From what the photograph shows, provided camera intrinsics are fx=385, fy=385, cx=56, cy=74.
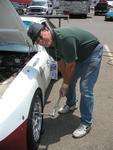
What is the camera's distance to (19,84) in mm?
4250

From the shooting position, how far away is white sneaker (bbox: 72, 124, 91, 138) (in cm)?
497

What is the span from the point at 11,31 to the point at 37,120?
1.26 m

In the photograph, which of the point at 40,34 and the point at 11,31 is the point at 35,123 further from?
the point at 11,31

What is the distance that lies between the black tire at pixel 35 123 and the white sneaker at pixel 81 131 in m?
0.48

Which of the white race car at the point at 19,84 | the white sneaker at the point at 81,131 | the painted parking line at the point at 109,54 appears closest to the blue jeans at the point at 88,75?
the white sneaker at the point at 81,131

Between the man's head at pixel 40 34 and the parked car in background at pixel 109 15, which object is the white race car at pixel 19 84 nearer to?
the man's head at pixel 40 34

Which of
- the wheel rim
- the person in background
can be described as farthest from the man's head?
the wheel rim

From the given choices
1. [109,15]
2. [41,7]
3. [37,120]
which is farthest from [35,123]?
[41,7]

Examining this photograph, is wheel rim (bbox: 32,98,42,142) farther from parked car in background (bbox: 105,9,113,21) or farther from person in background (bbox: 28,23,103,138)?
parked car in background (bbox: 105,9,113,21)

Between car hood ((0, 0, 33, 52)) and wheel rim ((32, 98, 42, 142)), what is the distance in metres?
0.97

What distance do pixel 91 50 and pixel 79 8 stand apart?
1023 inches

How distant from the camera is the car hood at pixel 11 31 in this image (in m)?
4.71

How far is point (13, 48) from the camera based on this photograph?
550 centimetres

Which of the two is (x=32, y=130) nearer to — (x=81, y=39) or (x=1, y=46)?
(x=81, y=39)
